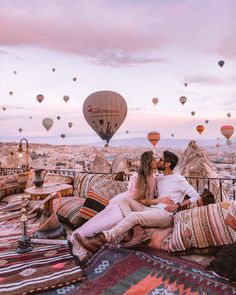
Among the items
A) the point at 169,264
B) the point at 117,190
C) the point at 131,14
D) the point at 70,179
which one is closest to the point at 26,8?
the point at 131,14

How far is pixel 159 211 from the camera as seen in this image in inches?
118

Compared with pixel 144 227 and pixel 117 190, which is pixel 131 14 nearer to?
pixel 117 190

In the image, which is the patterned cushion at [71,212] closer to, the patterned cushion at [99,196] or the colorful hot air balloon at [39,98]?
the patterned cushion at [99,196]

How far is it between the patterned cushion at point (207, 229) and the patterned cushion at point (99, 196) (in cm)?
114

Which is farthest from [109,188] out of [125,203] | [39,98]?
[39,98]

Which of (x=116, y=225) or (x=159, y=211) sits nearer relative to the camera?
(x=116, y=225)

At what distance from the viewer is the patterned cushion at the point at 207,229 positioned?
2.41 m

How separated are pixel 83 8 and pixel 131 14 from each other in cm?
185

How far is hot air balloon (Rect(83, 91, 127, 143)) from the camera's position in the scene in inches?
406

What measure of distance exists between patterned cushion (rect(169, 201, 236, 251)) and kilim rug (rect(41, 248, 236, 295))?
18cm

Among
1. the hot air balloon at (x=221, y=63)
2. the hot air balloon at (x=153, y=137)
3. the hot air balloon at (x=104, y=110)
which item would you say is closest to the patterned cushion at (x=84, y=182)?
the hot air balloon at (x=104, y=110)

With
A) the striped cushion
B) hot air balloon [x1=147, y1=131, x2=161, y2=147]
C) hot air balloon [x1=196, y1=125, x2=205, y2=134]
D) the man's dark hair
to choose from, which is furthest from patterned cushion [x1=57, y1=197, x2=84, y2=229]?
hot air balloon [x1=196, y1=125, x2=205, y2=134]

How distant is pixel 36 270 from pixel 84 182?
2.21 m

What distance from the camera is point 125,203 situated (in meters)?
3.08
